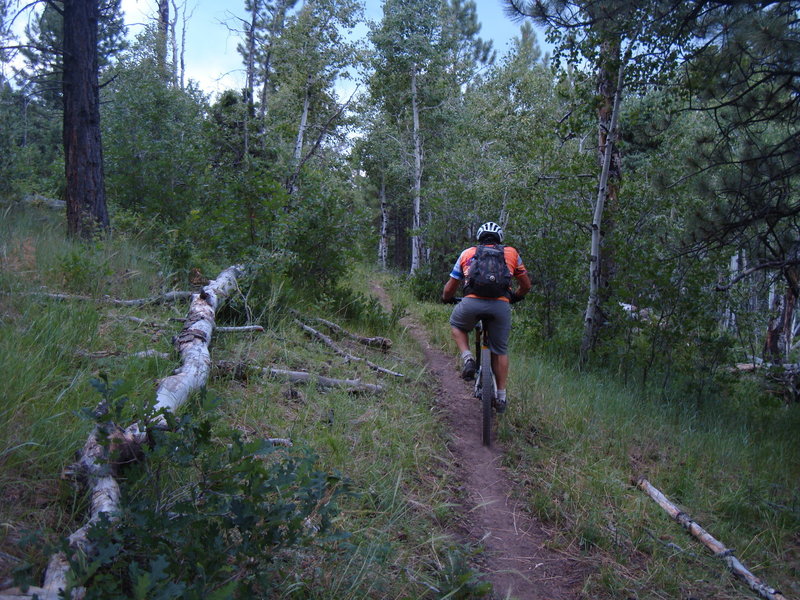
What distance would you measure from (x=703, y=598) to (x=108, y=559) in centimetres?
308

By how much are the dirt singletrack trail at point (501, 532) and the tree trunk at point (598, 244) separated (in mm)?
3271

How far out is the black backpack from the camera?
4875mm

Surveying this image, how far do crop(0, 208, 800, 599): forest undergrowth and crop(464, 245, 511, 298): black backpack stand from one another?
49.9 inches

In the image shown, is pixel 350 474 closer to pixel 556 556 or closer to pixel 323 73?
pixel 556 556

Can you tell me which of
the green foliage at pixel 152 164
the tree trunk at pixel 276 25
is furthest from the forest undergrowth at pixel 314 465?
the tree trunk at pixel 276 25

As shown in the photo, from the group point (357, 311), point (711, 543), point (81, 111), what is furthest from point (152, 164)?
point (711, 543)

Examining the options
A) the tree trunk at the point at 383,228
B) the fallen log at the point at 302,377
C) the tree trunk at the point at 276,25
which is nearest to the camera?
the fallen log at the point at 302,377

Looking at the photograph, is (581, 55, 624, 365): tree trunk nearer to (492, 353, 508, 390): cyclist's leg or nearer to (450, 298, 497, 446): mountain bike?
(450, 298, 497, 446): mountain bike

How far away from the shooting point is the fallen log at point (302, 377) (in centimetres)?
422

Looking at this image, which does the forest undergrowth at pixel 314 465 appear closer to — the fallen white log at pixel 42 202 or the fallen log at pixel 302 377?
the fallen log at pixel 302 377

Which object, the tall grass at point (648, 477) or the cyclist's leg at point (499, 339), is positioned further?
the cyclist's leg at point (499, 339)

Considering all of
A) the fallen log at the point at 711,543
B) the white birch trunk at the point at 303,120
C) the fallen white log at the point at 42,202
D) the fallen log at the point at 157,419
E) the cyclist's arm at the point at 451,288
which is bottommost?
the fallen log at the point at 711,543

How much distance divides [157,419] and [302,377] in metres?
2.17

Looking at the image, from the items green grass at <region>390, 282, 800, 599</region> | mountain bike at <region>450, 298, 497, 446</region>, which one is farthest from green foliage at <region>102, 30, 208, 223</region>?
green grass at <region>390, 282, 800, 599</region>
